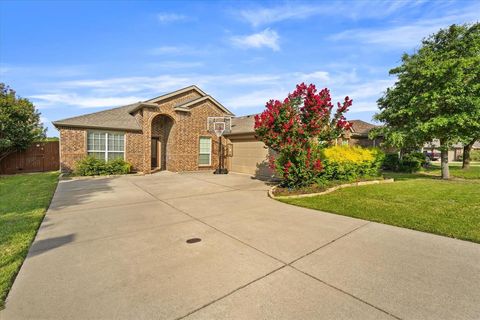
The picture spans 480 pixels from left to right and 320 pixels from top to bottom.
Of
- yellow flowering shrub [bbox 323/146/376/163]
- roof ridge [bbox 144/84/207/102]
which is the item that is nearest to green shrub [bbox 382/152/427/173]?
yellow flowering shrub [bbox 323/146/376/163]

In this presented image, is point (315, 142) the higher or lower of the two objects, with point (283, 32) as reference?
lower

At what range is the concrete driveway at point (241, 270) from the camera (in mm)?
2480

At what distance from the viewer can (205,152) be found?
1720cm

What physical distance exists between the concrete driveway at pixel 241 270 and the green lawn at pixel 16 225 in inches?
6.4

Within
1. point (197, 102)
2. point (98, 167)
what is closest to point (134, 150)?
point (98, 167)

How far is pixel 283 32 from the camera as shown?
37.1 feet

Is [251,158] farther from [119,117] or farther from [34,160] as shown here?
[34,160]

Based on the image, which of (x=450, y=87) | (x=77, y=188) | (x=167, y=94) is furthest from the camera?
(x=167, y=94)

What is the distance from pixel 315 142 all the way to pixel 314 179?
1514 mm

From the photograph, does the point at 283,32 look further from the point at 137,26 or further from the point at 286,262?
the point at 286,262

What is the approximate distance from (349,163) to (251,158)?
6.05m

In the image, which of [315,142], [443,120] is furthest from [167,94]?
[443,120]

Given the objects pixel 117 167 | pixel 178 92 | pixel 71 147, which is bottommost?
pixel 117 167

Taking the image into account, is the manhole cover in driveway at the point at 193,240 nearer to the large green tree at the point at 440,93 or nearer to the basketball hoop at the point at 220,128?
the large green tree at the point at 440,93
